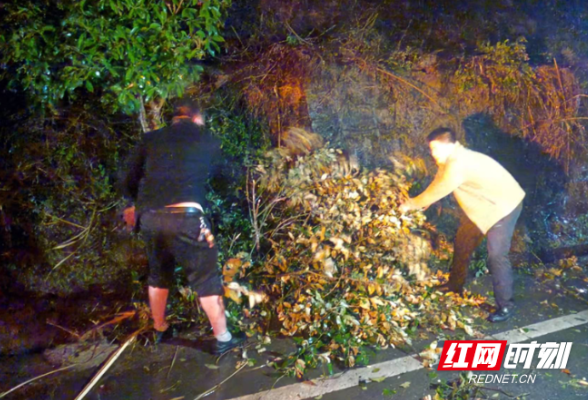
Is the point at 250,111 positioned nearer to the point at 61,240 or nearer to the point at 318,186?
the point at 318,186

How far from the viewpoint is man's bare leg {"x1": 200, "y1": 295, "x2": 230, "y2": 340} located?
3.86m

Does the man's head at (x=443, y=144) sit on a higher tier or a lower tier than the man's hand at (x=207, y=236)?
higher

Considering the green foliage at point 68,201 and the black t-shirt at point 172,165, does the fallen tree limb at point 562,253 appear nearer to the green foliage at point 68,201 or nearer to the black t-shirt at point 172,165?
the black t-shirt at point 172,165

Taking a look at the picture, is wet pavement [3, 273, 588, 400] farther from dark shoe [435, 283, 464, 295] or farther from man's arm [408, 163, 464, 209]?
man's arm [408, 163, 464, 209]

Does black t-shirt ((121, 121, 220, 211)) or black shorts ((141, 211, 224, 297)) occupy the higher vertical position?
black t-shirt ((121, 121, 220, 211))

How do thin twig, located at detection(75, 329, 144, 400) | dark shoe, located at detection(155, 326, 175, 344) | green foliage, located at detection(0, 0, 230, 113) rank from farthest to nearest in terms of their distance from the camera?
dark shoe, located at detection(155, 326, 175, 344) → green foliage, located at detection(0, 0, 230, 113) → thin twig, located at detection(75, 329, 144, 400)

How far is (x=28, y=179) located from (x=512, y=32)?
6.52 m

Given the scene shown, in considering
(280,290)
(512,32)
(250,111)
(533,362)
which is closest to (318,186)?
(280,290)

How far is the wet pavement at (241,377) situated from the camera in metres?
3.45

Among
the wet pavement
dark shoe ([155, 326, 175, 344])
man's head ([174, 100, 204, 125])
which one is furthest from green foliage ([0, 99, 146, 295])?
man's head ([174, 100, 204, 125])

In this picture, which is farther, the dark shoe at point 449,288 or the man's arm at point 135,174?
the dark shoe at point 449,288

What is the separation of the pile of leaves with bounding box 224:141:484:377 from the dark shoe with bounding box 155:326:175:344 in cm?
72

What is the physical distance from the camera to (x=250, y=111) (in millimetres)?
5434

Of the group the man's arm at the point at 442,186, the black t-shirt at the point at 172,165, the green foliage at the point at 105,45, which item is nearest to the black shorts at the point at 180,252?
the black t-shirt at the point at 172,165
